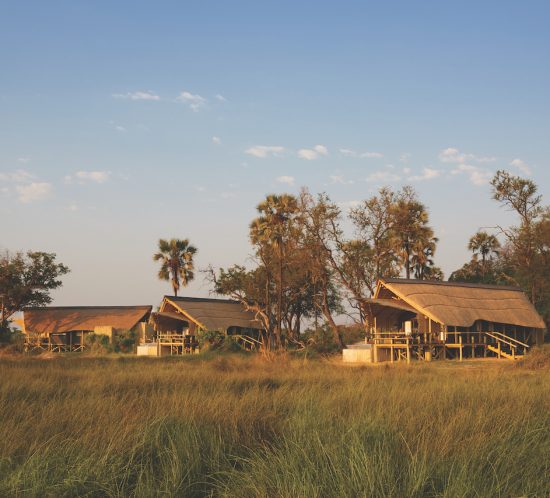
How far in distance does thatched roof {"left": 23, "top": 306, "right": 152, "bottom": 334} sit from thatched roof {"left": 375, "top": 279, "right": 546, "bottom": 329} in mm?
20629

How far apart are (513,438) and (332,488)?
272 cm

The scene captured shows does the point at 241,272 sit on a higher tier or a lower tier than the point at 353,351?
higher

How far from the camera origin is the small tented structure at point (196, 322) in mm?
40969

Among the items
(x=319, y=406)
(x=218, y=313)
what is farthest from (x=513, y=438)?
(x=218, y=313)

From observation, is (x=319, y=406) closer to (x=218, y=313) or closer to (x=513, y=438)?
(x=513, y=438)

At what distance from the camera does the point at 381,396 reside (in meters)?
10.3

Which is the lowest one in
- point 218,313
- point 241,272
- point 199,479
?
point 199,479

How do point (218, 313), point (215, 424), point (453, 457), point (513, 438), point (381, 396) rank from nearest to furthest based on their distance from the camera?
point (453, 457) → point (513, 438) → point (215, 424) → point (381, 396) → point (218, 313)

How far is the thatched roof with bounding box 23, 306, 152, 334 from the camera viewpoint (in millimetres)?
47250

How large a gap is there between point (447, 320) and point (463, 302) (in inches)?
118

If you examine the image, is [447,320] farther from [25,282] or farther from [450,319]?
[25,282]

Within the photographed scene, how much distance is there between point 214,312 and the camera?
1704 inches

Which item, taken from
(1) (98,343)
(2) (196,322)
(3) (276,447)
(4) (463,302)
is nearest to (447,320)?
(4) (463,302)

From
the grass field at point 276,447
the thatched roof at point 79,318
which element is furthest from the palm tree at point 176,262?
the grass field at point 276,447
